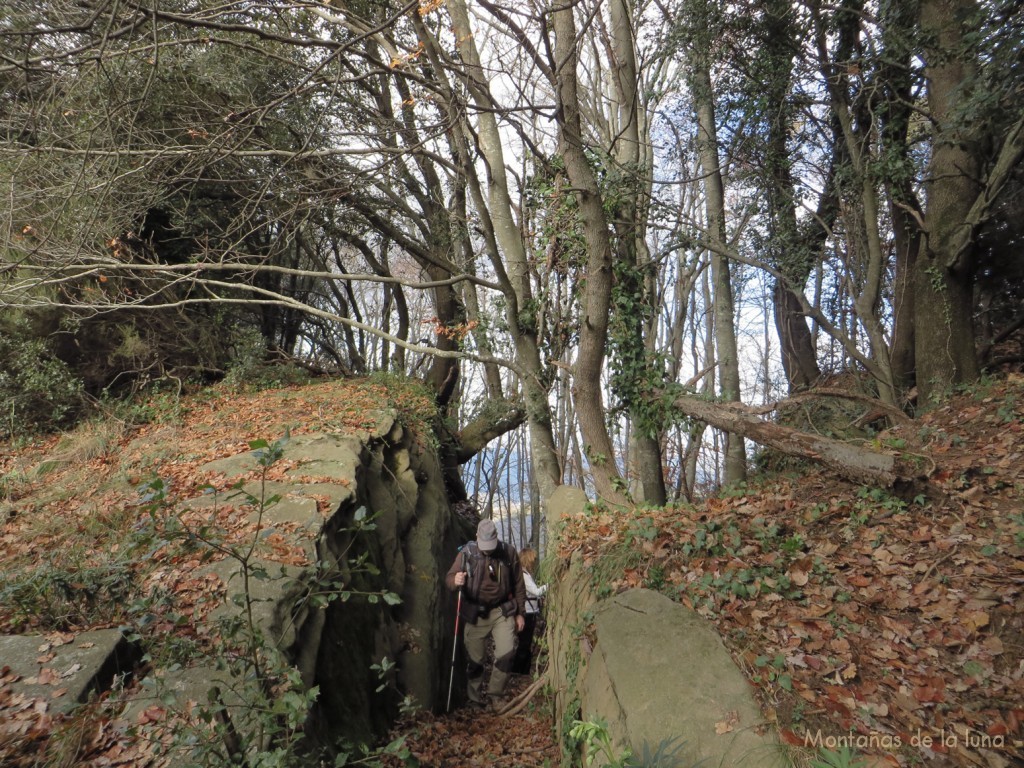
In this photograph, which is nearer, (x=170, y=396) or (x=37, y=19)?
(x=37, y=19)

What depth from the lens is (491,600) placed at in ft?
24.8

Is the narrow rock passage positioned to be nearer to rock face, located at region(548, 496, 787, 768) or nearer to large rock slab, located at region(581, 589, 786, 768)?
rock face, located at region(548, 496, 787, 768)

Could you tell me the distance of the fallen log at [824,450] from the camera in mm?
5125

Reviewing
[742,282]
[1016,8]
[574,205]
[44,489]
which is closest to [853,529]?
[1016,8]

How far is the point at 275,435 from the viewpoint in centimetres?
792

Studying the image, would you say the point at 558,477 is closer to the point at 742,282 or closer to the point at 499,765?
the point at 499,765

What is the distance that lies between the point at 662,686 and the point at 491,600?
4174 millimetres

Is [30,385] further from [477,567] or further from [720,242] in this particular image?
[720,242]

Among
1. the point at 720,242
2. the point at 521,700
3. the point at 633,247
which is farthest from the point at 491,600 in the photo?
the point at 720,242

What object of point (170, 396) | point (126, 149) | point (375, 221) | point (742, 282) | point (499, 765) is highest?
point (742, 282)

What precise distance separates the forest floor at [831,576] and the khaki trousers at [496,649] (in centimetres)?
52

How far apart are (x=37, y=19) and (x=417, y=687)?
8006 millimetres

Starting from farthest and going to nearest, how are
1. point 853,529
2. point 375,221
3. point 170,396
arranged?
point 375,221
point 170,396
point 853,529

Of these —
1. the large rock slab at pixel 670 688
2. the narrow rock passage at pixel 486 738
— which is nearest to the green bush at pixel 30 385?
the narrow rock passage at pixel 486 738
